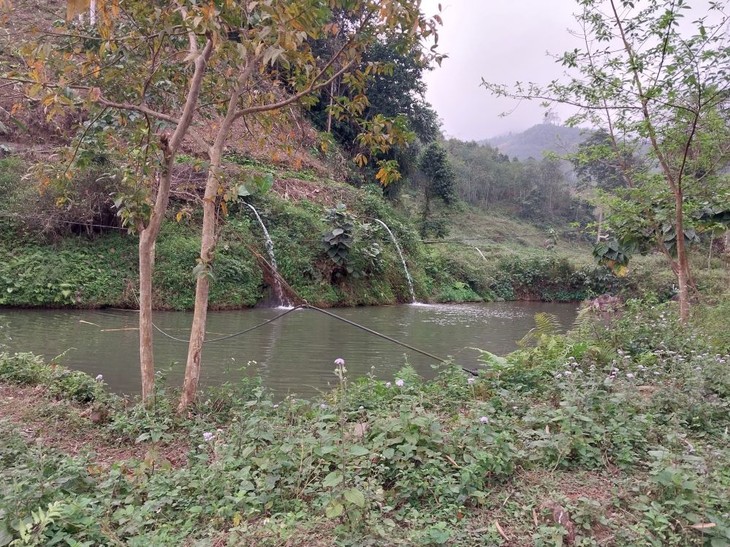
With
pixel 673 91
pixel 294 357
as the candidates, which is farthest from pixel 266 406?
pixel 673 91

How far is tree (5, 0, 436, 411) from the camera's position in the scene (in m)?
3.48

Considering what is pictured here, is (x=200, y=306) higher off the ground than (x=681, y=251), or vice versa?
(x=681, y=251)

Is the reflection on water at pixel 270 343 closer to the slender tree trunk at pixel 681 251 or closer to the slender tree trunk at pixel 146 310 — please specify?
the slender tree trunk at pixel 146 310

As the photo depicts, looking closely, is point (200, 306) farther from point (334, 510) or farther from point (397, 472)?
point (334, 510)

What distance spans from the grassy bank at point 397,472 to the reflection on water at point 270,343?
1683 millimetres

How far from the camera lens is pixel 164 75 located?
483 centimetres

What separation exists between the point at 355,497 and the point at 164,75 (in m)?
4.29

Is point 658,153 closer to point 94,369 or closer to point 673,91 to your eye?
point 673,91

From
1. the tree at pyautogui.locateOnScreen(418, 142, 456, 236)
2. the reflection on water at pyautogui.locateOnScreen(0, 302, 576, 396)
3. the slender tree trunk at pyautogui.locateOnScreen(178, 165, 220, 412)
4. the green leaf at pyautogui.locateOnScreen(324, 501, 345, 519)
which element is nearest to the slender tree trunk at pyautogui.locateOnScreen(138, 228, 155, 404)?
the slender tree trunk at pyautogui.locateOnScreen(178, 165, 220, 412)

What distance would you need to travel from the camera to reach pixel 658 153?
6.56m

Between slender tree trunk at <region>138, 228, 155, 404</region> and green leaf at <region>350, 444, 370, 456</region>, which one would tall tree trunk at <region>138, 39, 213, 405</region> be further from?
green leaf at <region>350, 444, 370, 456</region>

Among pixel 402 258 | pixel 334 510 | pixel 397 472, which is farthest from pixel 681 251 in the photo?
pixel 402 258

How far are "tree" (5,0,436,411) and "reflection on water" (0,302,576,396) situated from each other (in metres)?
1.76

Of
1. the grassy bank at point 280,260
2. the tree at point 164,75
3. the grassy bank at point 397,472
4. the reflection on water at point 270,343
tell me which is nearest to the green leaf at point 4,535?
the grassy bank at point 397,472
